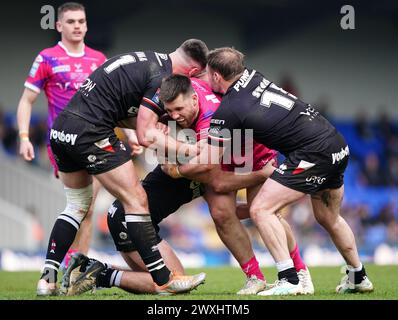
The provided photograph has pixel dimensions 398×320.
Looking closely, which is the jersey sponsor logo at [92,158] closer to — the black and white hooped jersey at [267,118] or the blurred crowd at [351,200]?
the black and white hooped jersey at [267,118]

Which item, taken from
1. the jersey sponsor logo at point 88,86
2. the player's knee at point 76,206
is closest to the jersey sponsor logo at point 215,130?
the jersey sponsor logo at point 88,86

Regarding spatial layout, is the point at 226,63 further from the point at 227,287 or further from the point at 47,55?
the point at 47,55

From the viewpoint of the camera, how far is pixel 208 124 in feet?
26.6

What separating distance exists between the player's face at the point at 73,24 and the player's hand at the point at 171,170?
2773 mm

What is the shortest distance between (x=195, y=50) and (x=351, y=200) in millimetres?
13727

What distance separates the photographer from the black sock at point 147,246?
312 inches

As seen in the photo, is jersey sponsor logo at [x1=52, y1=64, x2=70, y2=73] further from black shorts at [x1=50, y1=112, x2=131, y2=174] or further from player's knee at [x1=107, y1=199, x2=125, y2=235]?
player's knee at [x1=107, y1=199, x2=125, y2=235]

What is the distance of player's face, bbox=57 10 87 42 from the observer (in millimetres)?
10234

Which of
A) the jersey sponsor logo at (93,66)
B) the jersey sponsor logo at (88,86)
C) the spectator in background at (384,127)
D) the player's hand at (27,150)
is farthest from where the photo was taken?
the spectator in background at (384,127)

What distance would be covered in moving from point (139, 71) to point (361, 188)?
14.6 meters

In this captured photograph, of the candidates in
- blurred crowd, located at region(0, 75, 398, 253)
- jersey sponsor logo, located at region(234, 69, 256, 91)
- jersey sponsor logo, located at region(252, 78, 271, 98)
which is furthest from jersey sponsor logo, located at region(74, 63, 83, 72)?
blurred crowd, located at region(0, 75, 398, 253)

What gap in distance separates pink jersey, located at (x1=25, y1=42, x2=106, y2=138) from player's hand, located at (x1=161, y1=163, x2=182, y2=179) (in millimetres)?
2379
